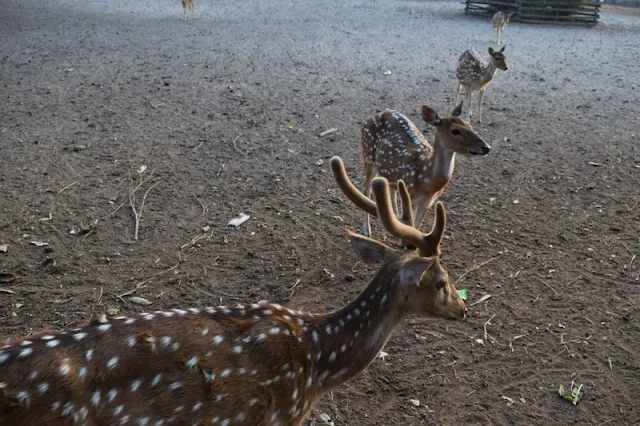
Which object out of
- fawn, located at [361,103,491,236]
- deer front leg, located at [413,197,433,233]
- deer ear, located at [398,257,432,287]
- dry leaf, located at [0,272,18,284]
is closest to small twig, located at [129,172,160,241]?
dry leaf, located at [0,272,18,284]

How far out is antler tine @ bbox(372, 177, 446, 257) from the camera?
132 inches

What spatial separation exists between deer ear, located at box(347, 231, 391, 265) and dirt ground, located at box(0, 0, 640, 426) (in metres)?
0.98

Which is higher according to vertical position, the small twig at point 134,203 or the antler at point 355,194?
the antler at point 355,194

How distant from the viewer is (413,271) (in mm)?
3221

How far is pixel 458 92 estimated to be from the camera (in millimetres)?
10031

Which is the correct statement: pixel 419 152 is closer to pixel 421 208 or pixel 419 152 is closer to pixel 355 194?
pixel 421 208

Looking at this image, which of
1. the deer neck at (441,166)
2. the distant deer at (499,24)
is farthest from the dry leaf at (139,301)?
the distant deer at (499,24)

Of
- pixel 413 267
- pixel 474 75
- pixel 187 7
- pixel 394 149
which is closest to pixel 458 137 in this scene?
pixel 394 149

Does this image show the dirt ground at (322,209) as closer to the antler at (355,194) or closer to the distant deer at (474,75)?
the distant deer at (474,75)

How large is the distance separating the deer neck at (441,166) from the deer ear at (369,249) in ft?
7.12

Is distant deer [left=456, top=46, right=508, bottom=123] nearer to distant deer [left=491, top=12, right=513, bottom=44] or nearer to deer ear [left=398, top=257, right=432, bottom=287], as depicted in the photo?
distant deer [left=491, top=12, right=513, bottom=44]

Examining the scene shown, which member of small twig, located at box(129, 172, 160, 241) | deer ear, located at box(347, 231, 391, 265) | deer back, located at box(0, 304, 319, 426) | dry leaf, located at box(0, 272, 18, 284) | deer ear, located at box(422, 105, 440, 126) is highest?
deer ear, located at box(422, 105, 440, 126)

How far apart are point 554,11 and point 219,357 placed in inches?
798

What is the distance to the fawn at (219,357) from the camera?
2.52 meters
